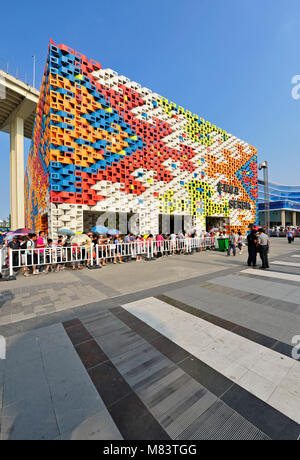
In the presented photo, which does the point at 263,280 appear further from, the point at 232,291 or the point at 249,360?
the point at 249,360

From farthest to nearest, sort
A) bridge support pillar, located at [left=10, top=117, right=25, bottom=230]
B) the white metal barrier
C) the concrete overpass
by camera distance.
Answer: bridge support pillar, located at [left=10, top=117, right=25, bottom=230]
the concrete overpass
the white metal barrier

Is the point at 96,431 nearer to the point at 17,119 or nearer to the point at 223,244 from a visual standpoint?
the point at 223,244

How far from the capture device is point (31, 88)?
22.4 meters

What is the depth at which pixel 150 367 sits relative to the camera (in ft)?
7.35

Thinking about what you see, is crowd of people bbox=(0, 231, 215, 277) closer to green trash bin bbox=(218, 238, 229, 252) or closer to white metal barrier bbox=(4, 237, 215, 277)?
white metal barrier bbox=(4, 237, 215, 277)

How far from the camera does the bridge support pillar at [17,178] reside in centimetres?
2411

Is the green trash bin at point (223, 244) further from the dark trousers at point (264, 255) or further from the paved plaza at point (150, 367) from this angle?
the paved plaza at point (150, 367)

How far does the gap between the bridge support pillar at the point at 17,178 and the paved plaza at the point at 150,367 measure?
78.8 ft

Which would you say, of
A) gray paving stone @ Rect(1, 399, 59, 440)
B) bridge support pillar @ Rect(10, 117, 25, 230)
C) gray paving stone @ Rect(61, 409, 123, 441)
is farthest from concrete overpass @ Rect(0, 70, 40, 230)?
gray paving stone @ Rect(61, 409, 123, 441)

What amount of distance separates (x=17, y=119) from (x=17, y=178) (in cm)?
837

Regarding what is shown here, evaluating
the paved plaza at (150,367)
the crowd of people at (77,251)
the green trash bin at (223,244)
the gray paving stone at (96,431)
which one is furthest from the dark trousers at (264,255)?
the gray paving stone at (96,431)

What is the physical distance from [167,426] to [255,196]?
100 feet

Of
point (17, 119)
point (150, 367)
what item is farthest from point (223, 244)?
point (17, 119)

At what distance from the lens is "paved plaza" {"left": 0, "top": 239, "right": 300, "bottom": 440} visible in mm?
1553
